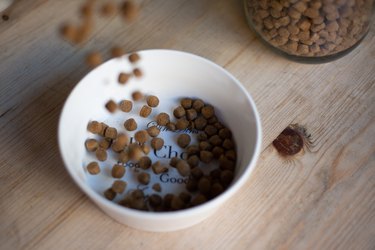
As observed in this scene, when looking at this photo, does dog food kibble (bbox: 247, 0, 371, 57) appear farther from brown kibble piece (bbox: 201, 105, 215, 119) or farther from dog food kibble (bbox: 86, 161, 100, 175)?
dog food kibble (bbox: 86, 161, 100, 175)

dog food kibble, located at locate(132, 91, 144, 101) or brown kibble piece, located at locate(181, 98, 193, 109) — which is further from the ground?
dog food kibble, located at locate(132, 91, 144, 101)

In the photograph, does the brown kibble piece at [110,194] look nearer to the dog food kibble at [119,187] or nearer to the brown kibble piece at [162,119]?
the dog food kibble at [119,187]

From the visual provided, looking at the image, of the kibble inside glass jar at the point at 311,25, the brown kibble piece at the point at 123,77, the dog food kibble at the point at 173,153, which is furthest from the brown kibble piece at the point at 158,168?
the kibble inside glass jar at the point at 311,25

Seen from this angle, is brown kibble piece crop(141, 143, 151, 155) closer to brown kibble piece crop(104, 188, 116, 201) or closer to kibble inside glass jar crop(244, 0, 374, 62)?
brown kibble piece crop(104, 188, 116, 201)

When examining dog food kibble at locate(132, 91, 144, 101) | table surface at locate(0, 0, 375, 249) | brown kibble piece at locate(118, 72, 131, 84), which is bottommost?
table surface at locate(0, 0, 375, 249)

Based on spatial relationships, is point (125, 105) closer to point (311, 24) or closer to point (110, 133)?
point (110, 133)

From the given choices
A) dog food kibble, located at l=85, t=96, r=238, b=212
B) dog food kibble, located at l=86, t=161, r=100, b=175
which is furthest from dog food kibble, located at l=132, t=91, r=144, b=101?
dog food kibble, located at l=86, t=161, r=100, b=175

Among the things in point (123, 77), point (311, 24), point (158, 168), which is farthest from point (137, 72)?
point (311, 24)
